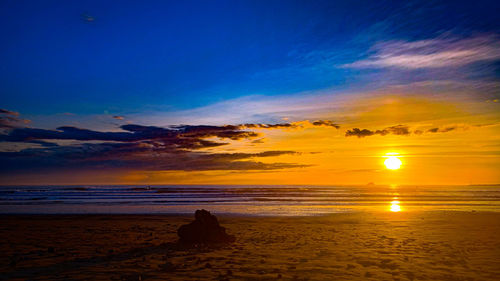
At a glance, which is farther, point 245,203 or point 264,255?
point 245,203

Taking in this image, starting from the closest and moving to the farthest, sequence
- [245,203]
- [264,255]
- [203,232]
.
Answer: [264,255] < [203,232] < [245,203]

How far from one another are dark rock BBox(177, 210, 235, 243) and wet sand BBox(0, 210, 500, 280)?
2.42 ft

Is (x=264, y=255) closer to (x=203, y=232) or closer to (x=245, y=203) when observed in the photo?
(x=203, y=232)

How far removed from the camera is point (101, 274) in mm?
9875

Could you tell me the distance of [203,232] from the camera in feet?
50.3

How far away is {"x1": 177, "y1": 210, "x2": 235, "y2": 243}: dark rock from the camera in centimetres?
1523

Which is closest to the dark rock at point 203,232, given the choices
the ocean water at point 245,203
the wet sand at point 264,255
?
the wet sand at point 264,255

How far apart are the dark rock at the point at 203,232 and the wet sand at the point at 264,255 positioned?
74 cm

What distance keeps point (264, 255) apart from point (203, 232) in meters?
3.72

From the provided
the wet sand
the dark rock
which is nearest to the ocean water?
the wet sand

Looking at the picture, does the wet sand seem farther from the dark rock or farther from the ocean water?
the ocean water

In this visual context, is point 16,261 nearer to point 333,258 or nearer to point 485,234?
point 333,258

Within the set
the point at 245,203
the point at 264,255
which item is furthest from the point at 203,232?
the point at 245,203

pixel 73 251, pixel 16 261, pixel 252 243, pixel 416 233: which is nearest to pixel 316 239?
pixel 252 243
